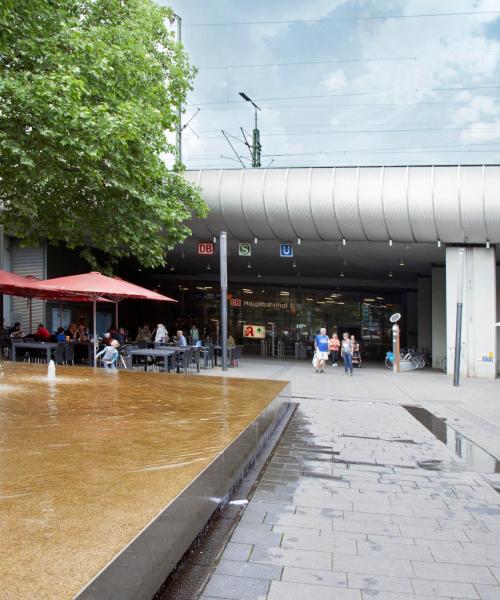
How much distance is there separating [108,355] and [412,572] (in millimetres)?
10987

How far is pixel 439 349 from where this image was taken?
2625 cm

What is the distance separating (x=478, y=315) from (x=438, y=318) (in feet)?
24.1

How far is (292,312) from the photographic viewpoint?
34.8 m

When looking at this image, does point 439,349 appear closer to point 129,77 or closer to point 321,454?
point 129,77

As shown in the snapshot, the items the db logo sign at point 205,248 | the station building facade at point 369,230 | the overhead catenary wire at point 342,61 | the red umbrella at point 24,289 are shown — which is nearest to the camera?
the red umbrella at point 24,289

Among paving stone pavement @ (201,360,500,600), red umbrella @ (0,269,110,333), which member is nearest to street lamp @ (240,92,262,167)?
red umbrella @ (0,269,110,333)

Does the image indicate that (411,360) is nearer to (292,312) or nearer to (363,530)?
(292,312)

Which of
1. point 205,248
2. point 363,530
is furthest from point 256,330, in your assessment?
point 363,530

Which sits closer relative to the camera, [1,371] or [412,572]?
[412,572]

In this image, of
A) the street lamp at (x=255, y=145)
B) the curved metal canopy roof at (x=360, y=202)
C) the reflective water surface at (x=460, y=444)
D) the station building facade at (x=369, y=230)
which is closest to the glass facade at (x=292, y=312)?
the station building facade at (x=369, y=230)

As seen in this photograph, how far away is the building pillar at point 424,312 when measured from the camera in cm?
3094

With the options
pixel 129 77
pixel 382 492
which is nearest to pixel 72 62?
pixel 129 77

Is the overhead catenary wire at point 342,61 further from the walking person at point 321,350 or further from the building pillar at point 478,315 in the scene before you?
the walking person at point 321,350

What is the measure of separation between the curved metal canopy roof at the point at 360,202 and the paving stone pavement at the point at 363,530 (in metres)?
12.2
